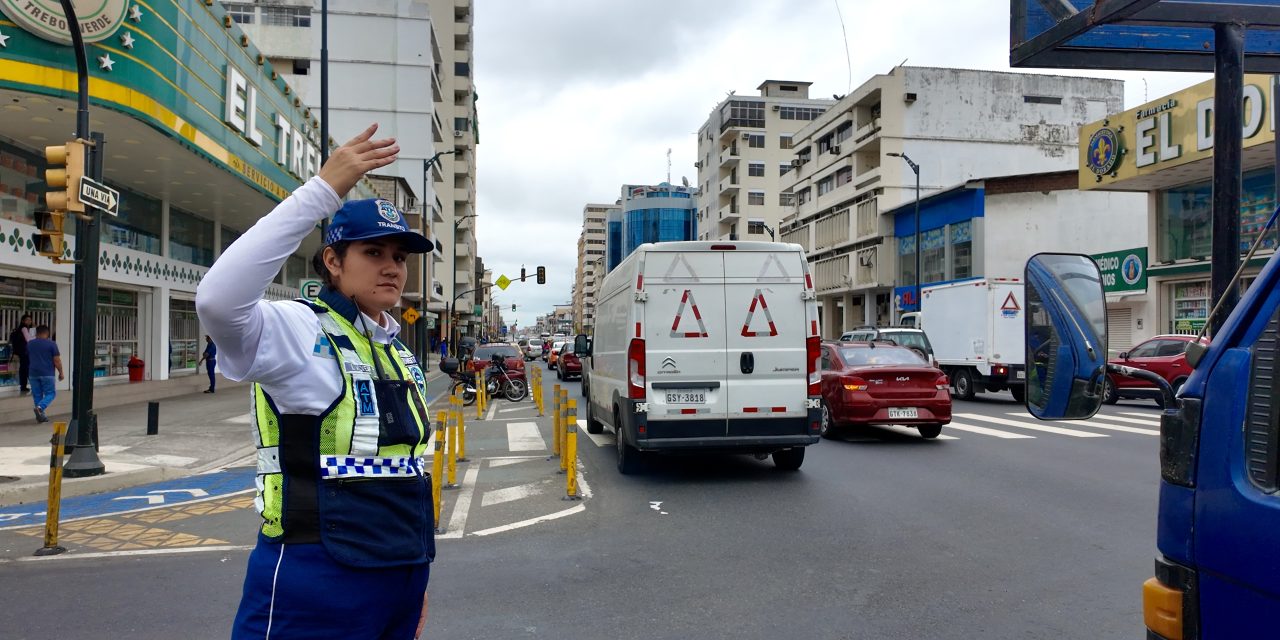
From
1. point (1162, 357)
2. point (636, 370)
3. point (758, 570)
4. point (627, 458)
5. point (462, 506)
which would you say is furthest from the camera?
point (1162, 357)

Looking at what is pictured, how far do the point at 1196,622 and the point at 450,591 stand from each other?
171 inches

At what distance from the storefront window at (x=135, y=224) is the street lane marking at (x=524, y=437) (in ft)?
34.9

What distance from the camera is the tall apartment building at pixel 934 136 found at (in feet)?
158

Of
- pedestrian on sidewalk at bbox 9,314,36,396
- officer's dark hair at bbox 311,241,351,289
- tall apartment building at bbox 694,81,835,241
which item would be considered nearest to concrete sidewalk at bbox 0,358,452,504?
pedestrian on sidewalk at bbox 9,314,36,396

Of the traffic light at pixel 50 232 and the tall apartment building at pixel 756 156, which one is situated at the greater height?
the tall apartment building at pixel 756 156

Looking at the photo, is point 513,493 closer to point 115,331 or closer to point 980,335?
point 980,335

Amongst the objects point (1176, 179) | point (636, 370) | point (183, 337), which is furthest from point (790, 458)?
point (1176, 179)

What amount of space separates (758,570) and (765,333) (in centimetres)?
393

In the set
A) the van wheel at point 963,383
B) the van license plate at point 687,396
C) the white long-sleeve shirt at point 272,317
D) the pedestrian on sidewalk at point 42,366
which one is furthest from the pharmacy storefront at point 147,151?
the van wheel at point 963,383

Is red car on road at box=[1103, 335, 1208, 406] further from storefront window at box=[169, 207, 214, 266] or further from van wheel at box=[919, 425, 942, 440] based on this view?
storefront window at box=[169, 207, 214, 266]

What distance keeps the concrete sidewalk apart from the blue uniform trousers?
8.52 metres

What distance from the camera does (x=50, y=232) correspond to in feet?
29.7

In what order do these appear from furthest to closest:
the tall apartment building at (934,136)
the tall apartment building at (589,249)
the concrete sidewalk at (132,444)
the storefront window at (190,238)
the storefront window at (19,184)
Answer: the tall apartment building at (589,249) < the tall apartment building at (934,136) < the storefront window at (190,238) < the storefront window at (19,184) < the concrete sidewalk at (132,444)

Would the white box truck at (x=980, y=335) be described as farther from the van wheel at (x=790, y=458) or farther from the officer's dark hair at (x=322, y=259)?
the officer's dark hair at (x=322, y=259)
